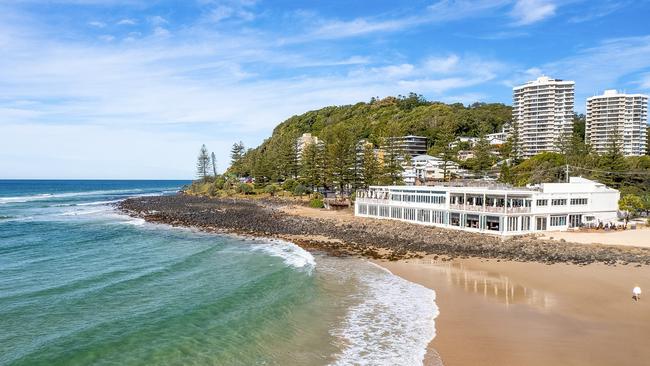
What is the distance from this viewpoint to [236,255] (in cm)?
2986

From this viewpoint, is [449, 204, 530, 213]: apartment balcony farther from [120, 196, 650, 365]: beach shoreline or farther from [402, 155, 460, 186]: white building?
[402, 155, 460, 186]: white building

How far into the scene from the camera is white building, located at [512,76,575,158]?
3868 inches

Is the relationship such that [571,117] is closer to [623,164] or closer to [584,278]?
[623,164]

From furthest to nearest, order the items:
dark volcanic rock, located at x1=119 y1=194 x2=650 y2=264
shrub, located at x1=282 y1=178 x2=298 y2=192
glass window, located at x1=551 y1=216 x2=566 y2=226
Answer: shrub, located at x1=282 y1=178 x2=298 y2=192 < glass window, located at x1=551 y1=216 x2=566 y2=226 < dark volcanic rock, located at x1=119 y1=194 x2=650 y2=264

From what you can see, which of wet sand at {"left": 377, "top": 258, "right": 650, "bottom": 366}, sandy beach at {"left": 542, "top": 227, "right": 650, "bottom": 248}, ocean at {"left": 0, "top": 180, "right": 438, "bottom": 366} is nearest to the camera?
wet sand at {"left": 377, "top": 258, "right": 650, "bottom": 366}

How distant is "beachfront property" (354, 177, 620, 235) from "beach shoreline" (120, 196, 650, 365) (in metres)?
3.66

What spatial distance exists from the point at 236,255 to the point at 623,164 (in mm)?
46771

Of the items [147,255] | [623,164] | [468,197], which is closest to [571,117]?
[623,164]

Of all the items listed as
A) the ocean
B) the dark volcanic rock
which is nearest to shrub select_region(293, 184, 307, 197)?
the dark volcanic rock

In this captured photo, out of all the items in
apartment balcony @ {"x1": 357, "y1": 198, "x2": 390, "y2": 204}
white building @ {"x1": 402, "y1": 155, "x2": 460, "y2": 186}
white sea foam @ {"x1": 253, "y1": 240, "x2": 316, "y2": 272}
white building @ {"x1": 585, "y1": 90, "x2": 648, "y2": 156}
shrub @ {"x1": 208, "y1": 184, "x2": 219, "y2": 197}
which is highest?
white building @ {"x1": 585, "y1": 90, "x2": 648, "y2": 156}

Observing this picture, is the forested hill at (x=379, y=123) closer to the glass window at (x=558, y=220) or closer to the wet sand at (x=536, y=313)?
the glass window at (x=558, y=220)

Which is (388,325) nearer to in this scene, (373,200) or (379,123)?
(373,200)

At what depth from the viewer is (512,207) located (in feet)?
110

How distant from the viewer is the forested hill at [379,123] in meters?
87.2
